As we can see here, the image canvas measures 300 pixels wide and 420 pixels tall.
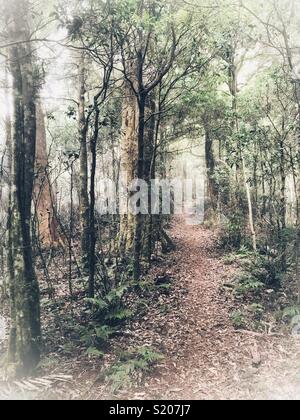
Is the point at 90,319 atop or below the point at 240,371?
atop

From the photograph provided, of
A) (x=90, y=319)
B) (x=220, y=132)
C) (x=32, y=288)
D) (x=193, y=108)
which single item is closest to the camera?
(x=32, y=288)

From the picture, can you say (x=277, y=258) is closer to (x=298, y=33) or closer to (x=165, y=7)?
(x=298, y=33)

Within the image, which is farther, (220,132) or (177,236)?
(177,236)

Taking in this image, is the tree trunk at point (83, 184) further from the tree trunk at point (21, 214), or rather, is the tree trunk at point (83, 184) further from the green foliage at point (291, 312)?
the green foliage at point (291, 312)

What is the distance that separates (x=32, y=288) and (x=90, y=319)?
6.18 feet

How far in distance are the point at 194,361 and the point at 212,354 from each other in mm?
386

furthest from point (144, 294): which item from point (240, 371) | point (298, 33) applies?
point (298, 33)

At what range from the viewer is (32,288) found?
585 centimetres

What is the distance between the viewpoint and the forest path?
218 inches

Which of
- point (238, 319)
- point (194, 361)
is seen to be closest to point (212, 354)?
point (194, 361)

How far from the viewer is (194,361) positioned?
21.1ft

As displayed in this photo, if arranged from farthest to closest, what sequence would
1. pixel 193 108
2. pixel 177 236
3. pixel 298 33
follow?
pixel 177 236 → pixel 193 108 → pixel 298 33

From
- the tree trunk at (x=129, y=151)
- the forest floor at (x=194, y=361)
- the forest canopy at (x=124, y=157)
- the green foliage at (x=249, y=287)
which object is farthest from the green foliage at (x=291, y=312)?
the tree trunk at (x=129, y=151)

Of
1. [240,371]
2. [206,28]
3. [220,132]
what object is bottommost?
[240,371]
